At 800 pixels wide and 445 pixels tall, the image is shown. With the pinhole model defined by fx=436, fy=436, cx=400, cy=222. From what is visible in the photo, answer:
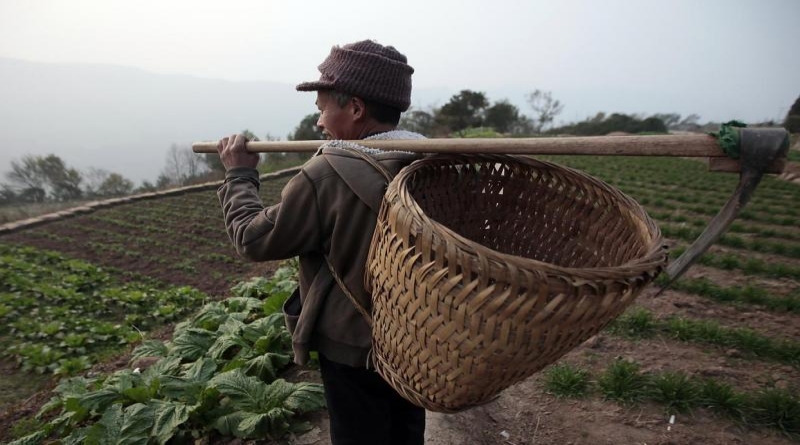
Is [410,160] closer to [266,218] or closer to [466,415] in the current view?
[266,218]

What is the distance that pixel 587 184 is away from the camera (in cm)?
144

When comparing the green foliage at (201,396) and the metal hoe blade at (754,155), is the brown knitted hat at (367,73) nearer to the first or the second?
the metal hoe blade at (754,155)

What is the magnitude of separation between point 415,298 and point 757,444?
7.80 ft

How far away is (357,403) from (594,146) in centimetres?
119

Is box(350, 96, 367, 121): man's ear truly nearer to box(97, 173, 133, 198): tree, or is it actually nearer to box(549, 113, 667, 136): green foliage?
box(97, 173, 133, 198): tree

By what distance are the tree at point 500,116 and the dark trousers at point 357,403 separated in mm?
26067

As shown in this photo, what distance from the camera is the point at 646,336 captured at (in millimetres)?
3277

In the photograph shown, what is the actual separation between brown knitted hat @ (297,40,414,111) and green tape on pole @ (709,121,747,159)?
939mm

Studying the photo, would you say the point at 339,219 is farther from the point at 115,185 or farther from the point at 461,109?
the point at 115,185

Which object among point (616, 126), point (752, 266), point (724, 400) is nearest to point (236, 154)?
point (724, 400)

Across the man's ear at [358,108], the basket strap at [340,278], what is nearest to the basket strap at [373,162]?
the basket strap at [340,278]

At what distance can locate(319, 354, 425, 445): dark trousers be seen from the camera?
1588 millimetres

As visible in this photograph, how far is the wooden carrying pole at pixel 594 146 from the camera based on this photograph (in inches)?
38.4

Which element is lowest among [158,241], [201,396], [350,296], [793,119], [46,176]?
[158,241]
